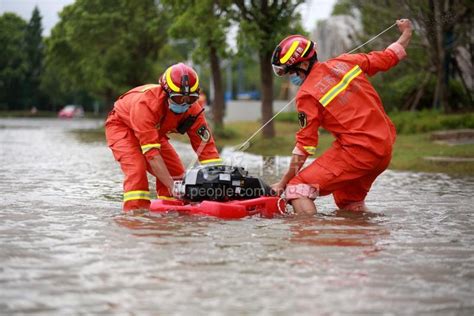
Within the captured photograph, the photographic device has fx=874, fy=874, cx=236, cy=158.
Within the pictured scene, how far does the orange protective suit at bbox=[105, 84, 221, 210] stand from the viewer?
9.66 meters

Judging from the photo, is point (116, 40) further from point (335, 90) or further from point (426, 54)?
point (335, 90)

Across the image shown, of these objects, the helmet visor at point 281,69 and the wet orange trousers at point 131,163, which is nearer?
the helmet visor at point 281,69

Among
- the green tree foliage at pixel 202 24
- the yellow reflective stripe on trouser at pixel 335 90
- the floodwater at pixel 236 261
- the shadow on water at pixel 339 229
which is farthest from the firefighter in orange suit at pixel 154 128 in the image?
the green tree foliage at pixel 202 24

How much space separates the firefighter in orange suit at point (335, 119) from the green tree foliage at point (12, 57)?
5859 centimetres

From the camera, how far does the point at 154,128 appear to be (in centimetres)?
970

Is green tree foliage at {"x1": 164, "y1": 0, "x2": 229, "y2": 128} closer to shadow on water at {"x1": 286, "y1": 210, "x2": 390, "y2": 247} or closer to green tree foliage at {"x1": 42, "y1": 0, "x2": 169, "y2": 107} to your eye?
shadow on water at {"x1": 286, "y1": 210, "x2": 390, "y2": 247}

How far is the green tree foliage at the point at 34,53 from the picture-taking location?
74.9 m

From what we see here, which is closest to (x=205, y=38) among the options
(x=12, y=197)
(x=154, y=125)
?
(x=12, y=197)

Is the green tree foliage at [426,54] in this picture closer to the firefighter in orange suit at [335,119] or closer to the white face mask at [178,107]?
the firefighter in orange suit at [335,119]

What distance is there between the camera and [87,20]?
149ft

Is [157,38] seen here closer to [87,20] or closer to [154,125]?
[87,20]

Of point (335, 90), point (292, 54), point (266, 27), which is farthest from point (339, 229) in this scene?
point (266, 27)

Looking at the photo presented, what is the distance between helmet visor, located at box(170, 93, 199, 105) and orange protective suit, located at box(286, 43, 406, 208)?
1.16 meters

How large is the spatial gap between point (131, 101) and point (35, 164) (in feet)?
29.7
